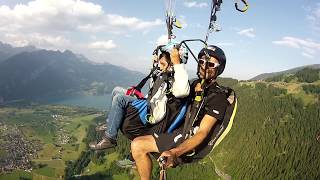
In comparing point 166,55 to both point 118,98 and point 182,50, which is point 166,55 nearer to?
point 182,50

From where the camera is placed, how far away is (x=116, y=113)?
719 centimetres

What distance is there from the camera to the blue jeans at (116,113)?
23.6 ft

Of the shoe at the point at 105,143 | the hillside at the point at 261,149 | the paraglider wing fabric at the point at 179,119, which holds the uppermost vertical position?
the paraglider wing fabric at the point at 179,119

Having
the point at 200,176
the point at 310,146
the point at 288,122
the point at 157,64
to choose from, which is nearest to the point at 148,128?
the point at 157,64

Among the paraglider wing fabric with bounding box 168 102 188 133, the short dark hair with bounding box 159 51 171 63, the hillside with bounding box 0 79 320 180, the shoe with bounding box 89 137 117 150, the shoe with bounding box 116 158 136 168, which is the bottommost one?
the hillside with bounding box 0 79 320 180

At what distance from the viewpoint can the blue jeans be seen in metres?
7.20

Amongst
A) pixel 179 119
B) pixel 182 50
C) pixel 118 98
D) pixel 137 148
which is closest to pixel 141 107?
pixel 118 98

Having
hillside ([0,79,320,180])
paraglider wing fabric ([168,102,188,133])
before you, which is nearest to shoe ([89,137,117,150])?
paraglider wing fabric ([168,102,188,133])

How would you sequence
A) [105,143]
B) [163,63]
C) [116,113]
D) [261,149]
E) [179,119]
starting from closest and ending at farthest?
[116,113]
[105,143]
[163,63]
[179,119]
[261,149]

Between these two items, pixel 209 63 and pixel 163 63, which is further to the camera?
pixel 163 63

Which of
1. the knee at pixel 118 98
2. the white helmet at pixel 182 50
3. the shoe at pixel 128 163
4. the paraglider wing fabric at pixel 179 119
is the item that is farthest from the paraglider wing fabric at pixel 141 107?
the white helmet at pixel 182 50

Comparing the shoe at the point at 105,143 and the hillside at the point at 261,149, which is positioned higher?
the shoe at the point at 105,143

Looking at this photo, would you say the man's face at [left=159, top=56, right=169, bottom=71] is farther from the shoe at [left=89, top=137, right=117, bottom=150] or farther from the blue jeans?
the shoe at [left=89, top=137, right=117, bottom=150]

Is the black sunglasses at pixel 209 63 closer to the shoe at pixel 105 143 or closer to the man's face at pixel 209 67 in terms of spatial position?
the man's face at pixel 209 67
